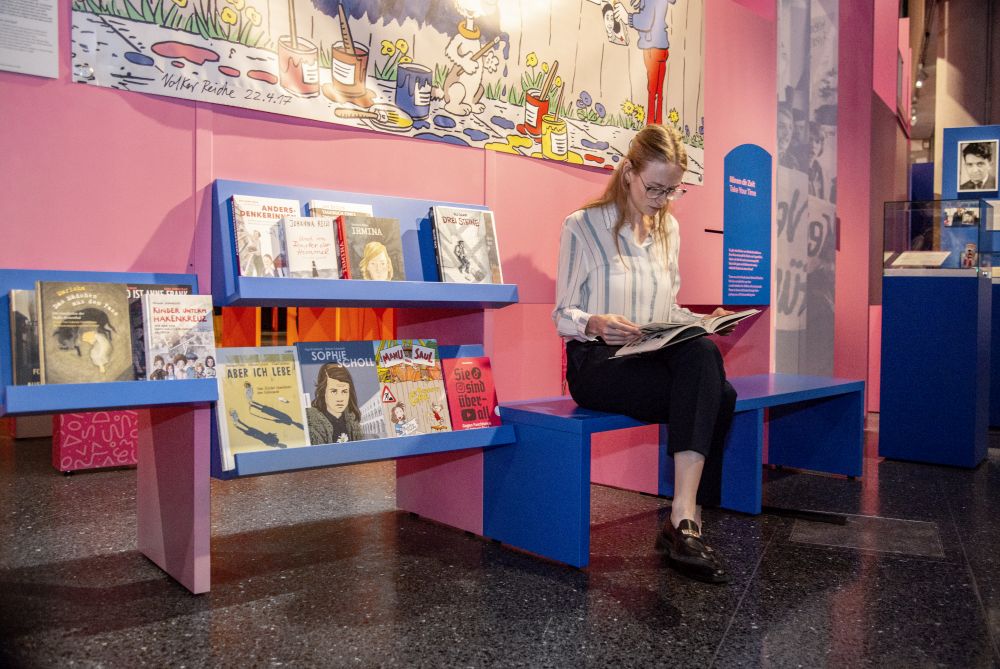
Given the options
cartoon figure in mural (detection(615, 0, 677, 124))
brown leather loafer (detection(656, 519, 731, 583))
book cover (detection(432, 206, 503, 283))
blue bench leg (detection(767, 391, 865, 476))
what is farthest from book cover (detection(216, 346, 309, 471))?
blue bench leg (detection(767, 391, 865, 476))

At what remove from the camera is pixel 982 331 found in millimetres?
3957

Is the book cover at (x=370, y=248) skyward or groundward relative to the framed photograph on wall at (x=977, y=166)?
groundward

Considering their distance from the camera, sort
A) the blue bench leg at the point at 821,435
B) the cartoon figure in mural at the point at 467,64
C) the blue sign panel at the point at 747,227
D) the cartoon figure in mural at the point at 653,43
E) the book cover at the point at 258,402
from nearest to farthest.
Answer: the book cover at the point at 258,402 → the cartoon figure in mural at the point at 467,64 → the cartoon figure in mural at the point at 653,43 → the blue bench leg at the point at 821,435 → the blue sign panel at the point at 747,227

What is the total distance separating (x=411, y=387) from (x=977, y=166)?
213 inches

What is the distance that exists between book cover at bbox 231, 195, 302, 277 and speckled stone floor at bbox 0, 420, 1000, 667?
2.69ft

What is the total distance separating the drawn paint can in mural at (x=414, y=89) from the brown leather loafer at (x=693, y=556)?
1.50 m

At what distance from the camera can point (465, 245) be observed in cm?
246

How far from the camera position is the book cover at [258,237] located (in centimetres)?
206

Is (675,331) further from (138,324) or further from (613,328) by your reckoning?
(138,324)

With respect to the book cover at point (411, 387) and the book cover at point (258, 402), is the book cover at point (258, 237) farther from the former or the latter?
the book cover at point (411, 387)

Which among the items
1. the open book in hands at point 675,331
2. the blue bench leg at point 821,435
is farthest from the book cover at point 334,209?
the blue bench leg at point 821,435

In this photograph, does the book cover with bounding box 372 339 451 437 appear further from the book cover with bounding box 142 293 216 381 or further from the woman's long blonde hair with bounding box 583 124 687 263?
the woman's long blonde hair with bounding box 583 124 687 263

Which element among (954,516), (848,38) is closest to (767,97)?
(848,38)

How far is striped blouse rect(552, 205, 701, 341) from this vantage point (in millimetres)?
2504
